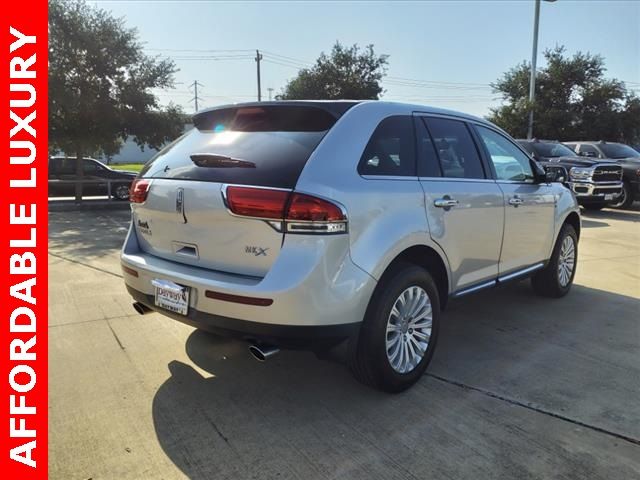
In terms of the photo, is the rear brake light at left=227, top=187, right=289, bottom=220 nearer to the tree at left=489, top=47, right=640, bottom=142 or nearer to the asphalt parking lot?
the asphalt parking lot

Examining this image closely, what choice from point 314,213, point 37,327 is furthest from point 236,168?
point 37,327

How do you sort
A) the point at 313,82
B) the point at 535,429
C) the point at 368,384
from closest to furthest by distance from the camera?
the point at 535,429 → the point at 368,384 → the point at 313,82

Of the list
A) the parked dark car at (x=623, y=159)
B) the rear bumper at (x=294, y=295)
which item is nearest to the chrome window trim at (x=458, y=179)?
the rear bumper at (x=294, y=295)

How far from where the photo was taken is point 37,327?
3.43 meters

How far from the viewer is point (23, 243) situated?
350 centimetres

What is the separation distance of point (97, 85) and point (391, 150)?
13.5 meters

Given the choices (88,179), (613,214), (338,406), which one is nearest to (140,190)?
(338,406)

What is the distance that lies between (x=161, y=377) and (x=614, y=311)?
13.9 feet

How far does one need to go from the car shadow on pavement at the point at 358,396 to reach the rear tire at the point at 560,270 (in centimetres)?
80

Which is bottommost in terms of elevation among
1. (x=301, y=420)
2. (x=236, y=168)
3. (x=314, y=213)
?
(x=301, y=420)

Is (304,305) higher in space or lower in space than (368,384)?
higher

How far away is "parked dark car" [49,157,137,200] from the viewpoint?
16.2 meters

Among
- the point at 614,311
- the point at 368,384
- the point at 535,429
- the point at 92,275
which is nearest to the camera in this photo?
the point at 535,429

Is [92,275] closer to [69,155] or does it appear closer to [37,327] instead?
[37,327]
